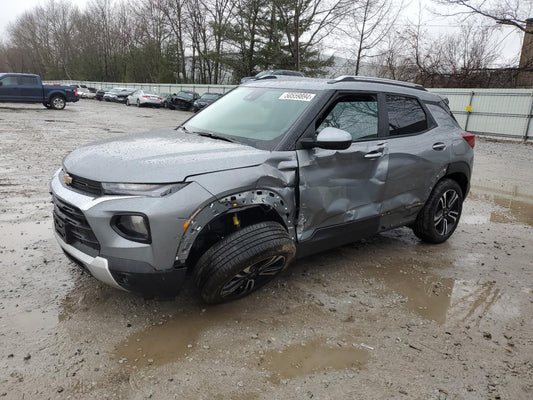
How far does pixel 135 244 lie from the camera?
8.10 ft

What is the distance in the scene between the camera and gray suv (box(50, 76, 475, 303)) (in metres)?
2.50

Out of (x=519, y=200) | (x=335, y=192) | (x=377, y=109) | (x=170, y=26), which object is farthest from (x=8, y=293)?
(x=170, y=26)

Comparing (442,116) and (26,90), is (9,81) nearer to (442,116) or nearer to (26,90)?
(26,90)

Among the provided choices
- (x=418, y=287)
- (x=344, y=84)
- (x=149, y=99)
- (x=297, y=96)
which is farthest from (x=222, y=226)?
(x=149, y=99)

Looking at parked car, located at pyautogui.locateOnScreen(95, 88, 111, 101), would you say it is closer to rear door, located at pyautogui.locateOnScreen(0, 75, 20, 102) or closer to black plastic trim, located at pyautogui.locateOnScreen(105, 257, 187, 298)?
rear door, located at pyautogui.locateOnScreen(0, 75, 20, 102)

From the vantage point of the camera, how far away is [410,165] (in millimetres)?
3930

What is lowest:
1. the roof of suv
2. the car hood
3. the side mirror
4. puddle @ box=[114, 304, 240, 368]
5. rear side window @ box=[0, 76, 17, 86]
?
puddle @ box=[114, 304, 240, 368]

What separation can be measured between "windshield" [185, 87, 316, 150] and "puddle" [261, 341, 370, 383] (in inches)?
57.4

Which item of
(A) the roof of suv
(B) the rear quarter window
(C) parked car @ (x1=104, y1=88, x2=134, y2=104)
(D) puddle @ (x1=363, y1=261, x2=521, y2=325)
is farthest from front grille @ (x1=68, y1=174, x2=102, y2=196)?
(C) parked car @ (x1=104, y1=88, x2=134, y2=104)

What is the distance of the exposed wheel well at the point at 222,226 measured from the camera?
9.26 ft

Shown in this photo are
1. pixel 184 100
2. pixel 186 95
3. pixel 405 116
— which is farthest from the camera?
pixel 186 95

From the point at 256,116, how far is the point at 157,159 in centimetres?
113

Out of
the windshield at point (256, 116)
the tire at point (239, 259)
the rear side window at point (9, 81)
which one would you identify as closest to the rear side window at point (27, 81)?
the rear side window at point (9, 81)

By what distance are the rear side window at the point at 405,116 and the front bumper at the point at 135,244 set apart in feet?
7.27
